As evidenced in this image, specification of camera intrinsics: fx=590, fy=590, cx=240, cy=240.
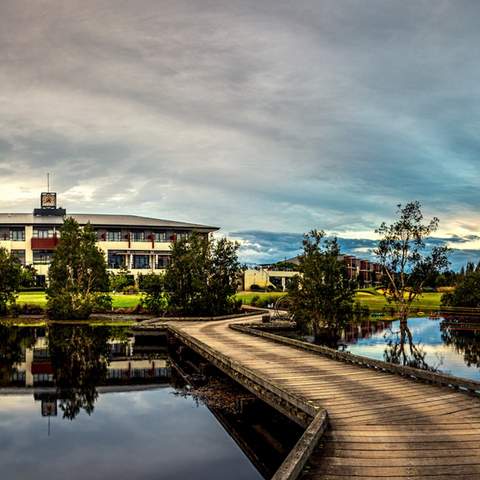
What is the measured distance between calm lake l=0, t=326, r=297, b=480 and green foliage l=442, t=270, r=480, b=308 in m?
45.9

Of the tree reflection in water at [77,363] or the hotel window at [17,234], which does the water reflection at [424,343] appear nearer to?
the tree reflection in water at [77,363]

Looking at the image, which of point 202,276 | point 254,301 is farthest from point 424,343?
point 254,301

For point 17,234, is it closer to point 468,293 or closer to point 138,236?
point 138,236

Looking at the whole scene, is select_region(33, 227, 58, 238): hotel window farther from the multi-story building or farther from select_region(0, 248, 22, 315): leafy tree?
select_region(0, 248, 22, 315): leafy tree

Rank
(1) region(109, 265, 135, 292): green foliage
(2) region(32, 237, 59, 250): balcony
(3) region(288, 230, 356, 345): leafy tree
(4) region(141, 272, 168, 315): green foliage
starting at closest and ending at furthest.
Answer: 1. (3) region(288, 230, 356, 345): leafy tree
2. (4) region(141, 272, 168, 315): green foliage
3. (1) region(109, 265, 135, 292): green foliage
4. (2) region(32, 237, 59, 250): balcony

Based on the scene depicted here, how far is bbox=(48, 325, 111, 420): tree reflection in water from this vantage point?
22.9 metres

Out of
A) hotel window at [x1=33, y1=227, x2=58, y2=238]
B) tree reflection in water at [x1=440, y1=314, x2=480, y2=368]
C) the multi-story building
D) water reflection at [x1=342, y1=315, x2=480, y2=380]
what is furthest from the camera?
hotel window at [x1=33, y1=227, x2=58, y2=238]

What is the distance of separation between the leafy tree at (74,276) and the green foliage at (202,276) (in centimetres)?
695

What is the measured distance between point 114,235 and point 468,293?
5916 centimetres

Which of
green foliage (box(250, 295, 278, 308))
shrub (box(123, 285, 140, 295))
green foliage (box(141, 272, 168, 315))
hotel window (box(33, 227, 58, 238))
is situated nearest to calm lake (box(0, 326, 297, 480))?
green foliage (box(141, 272, 168, 315))

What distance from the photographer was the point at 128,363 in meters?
31.7

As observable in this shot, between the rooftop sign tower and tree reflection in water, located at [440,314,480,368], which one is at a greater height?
the rooftop sign tower

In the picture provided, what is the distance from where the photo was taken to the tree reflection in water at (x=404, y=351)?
30.6 meters

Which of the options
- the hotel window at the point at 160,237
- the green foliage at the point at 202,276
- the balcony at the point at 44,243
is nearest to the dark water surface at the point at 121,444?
the green foliage at the point at 202,276
